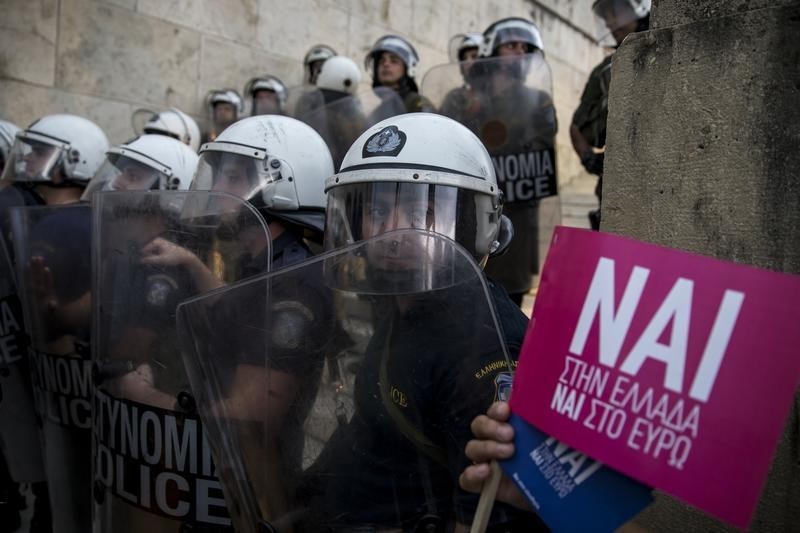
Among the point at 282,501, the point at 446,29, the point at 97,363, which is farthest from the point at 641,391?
the point at 446,29

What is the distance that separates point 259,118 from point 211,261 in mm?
984

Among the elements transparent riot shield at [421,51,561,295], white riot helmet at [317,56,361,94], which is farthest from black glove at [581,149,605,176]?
white riot helmet at [317,56,361,94]

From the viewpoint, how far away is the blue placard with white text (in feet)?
3.53

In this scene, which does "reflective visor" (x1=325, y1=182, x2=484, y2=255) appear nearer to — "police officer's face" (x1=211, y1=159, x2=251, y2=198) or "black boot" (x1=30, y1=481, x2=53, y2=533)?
"police officer's face" (x1=211, y1=159, x2=251, y2=198)

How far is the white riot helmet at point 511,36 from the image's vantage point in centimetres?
475

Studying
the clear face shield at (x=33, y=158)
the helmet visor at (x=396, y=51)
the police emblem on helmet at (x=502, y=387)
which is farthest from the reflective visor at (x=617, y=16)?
the police emblem on helmet at (x=502, y=387)

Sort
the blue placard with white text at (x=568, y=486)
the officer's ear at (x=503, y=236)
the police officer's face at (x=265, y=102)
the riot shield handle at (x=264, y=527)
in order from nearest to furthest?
the blue placard with white text at (x=568, y=486)
the riot shield handle at (x=264, y=527)
the officer's ear at (x=503, y=236)
the police officer's face at (x=265, y=102)

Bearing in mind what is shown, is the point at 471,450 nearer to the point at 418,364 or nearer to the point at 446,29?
the point at 418,364

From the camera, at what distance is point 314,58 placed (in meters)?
7.63

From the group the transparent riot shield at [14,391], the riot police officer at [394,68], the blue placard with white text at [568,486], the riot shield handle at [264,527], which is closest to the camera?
the blue placard with white text at [568,486]

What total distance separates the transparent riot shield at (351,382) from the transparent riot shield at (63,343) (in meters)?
0.98

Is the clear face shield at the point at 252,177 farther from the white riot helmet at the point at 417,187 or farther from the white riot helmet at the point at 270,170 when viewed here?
the white riot helmet at the point at 417,187

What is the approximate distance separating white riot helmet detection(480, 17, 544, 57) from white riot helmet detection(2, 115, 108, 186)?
2495mm

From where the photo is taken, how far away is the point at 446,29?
10.1 m
